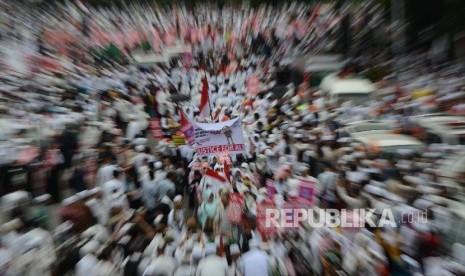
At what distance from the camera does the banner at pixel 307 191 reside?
5219 millimetres

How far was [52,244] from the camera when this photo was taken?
4430mm

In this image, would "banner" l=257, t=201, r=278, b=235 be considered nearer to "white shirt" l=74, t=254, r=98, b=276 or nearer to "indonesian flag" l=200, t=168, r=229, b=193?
"indonesian flag" l=200, t=168, r=229, b=193

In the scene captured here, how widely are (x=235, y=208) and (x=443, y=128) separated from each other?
3692mm

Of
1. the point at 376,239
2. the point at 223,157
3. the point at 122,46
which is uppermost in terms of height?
the point at 122,46

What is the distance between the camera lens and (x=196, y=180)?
711cm

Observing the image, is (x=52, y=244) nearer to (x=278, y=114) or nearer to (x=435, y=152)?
(x=435, y=152)

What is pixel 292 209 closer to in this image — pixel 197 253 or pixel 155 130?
pixel 197 253

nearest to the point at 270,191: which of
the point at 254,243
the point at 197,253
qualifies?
the point at 254,243

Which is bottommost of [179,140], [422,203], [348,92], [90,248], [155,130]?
[422,203]

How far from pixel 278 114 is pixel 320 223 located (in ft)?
20.3

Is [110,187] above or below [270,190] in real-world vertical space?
above

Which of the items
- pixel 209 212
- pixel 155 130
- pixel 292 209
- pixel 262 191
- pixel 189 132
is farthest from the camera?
pixel 155 130

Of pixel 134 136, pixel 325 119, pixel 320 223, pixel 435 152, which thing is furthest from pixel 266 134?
pixel 320 223

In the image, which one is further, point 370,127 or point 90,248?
→ point 370,127
